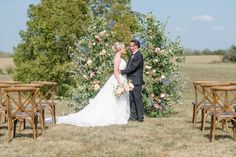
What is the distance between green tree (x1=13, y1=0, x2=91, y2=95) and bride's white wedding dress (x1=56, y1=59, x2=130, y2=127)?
532 inches

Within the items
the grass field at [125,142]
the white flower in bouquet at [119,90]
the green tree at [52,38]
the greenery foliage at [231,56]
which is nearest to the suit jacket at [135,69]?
the white flower in bouquet at [119,90]

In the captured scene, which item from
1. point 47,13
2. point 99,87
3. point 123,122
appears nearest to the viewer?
point 123,122

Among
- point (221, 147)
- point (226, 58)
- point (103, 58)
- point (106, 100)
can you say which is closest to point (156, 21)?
point (103, 58)

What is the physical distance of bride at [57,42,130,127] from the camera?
1476cm

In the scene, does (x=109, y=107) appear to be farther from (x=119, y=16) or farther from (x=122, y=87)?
(x=119, y=16)

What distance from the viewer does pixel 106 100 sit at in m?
15.2

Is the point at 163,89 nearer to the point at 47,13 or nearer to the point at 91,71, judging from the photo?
the point at 91,71

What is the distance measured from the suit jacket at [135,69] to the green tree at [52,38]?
13.9 m

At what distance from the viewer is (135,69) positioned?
49.0 ft

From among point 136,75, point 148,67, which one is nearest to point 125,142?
point 136,75

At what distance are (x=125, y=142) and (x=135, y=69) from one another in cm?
366

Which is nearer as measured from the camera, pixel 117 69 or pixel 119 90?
pixel 119 90

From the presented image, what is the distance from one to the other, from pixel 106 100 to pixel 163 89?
2669 mm

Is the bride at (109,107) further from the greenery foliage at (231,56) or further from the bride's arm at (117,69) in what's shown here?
the greenery foliage at (231,56)
